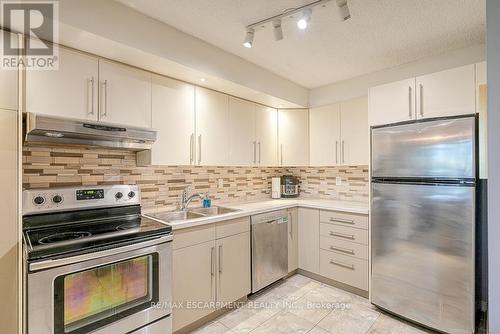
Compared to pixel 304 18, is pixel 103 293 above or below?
below

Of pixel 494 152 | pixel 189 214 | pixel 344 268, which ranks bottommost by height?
pixel 344 268

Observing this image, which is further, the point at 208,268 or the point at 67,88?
the point at 208,268

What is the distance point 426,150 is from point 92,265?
250 cm

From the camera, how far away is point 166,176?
252 cm

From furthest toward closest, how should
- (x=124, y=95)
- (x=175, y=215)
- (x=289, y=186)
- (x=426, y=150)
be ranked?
(x=289, y=186) < (x=175, y=215) < (x=426, y=150) < (x=124, y=95)

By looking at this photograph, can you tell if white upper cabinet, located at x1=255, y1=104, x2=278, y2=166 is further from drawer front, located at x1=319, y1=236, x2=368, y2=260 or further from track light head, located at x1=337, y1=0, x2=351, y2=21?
track light head, located at x1=337, y1=0, x2=351, y2=21

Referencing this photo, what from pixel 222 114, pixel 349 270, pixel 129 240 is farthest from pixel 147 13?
pixel 349 270

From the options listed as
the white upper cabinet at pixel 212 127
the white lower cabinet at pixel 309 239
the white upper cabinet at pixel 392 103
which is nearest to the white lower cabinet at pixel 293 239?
the white lower cabinet at pixel 309 239

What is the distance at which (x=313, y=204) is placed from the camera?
297 cm

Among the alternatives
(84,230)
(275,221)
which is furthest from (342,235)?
(84,230)

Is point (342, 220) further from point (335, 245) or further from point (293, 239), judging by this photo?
point (293, 239)

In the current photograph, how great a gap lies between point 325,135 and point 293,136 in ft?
1.34

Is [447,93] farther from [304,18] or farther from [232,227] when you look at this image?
[232,227]

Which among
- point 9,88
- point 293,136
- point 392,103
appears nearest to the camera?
point 9,88
